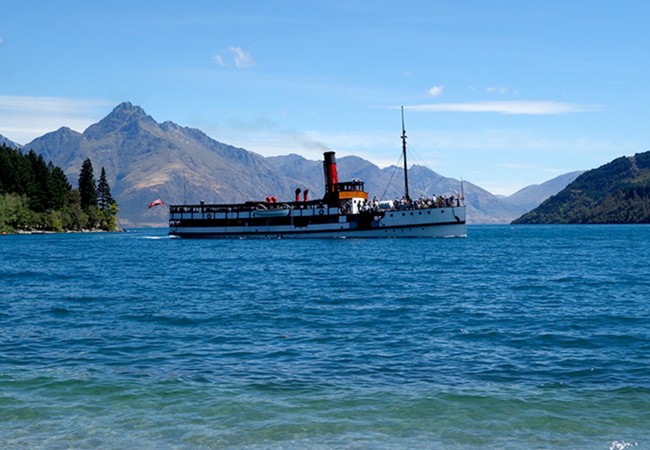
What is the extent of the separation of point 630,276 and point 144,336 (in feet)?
126

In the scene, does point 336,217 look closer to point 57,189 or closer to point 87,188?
point 57,189

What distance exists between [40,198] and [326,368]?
16563cm

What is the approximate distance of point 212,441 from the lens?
1262cm

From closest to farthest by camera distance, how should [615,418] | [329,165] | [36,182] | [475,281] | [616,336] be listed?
1. [615,418]
2. [616,336]
3. [475,281]
4. [329,165]
5. [36,182]

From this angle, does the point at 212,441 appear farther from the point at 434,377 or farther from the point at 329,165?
the point at 329,165

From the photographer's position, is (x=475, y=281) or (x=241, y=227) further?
(x=241, y=227)

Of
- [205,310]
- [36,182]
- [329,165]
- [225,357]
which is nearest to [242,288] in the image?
[205,310]

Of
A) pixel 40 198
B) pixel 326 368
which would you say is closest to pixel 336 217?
pixel 40 198

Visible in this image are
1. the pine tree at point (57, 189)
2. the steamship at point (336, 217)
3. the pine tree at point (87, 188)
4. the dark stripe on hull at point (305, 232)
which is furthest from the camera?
the pine tree at point (87, 188)

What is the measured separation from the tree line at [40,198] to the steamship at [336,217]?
146 feet

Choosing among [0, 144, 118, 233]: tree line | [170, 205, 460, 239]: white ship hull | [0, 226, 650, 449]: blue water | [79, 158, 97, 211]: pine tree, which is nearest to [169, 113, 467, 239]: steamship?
[170, 205, 460, 239]: white ship hull

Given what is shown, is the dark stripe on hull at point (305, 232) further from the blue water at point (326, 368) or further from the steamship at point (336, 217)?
the blue water at point (326, 368)

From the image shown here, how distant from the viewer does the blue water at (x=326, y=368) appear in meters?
13.2

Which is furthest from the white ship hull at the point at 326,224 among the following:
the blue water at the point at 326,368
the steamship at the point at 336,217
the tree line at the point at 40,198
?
the blue water at the point at 326,368
